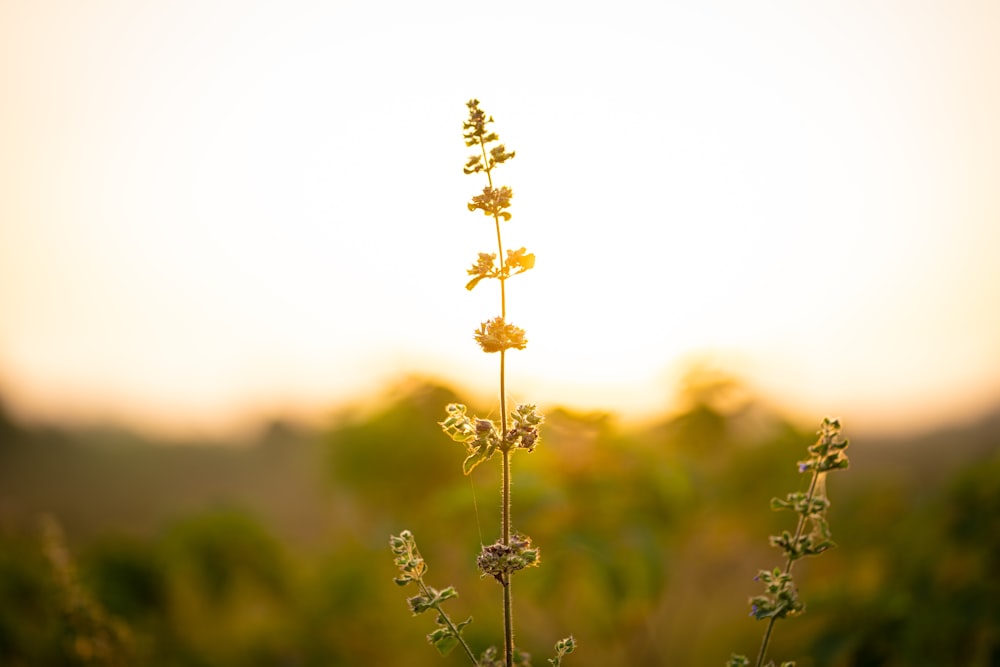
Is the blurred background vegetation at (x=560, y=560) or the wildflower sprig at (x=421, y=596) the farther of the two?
the blurred background vegetation at (x=560, y=560)

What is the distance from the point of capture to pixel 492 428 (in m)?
1.58

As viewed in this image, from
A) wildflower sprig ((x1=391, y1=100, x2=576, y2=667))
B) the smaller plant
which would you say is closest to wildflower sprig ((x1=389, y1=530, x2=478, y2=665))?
wildflower sprig ((x1=391, y1=100, x2=576, y2=667))

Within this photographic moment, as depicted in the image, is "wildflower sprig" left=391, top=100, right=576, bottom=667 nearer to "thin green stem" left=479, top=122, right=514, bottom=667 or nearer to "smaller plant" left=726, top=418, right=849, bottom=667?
"thin green stem" left=479, top=122, right=514, bottom=667

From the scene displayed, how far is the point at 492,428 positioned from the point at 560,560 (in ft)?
5.77

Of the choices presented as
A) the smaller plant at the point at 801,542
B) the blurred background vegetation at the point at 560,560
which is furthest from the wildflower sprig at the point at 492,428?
the blurred background vegetation at the point at 560,560

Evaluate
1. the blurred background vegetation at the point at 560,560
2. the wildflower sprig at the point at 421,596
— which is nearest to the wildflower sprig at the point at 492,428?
the wildflower sprig at the point at 421,596

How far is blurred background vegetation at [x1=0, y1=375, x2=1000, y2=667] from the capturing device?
9.22 feet

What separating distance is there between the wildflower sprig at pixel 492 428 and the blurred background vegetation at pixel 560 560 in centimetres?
125

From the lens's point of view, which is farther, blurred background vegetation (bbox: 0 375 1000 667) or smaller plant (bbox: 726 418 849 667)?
blurred background vegetation (bbox: 0 375 1000 667)

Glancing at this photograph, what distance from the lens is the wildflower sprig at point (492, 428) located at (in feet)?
4.98

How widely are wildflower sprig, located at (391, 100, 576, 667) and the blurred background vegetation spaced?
4.10 feet

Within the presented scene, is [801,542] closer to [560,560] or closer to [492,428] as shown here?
[492,428]

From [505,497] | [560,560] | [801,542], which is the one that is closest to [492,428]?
[505,497]

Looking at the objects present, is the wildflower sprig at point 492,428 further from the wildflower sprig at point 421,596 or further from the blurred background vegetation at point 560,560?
the blurred background vegetation at point 560,560
